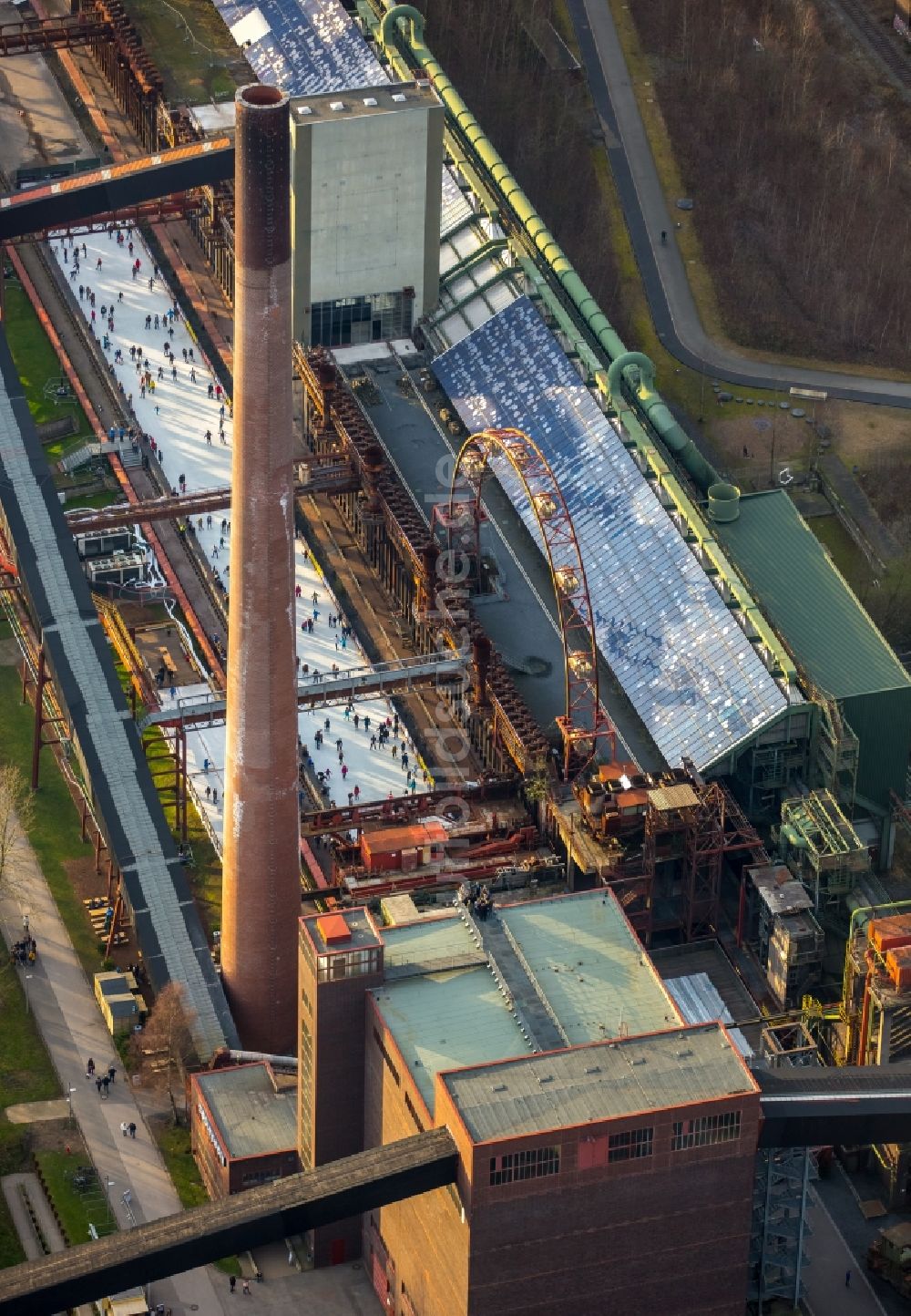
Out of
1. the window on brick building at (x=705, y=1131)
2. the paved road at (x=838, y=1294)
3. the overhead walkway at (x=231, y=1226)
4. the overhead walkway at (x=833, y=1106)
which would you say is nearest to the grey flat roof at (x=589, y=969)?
the overhead walkway at (x=833, y=1106)

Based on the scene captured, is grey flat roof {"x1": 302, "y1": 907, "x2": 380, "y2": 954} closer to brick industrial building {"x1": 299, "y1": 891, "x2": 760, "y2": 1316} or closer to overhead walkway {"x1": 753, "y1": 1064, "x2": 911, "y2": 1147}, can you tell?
brick industrial building {"x1": 299, "y1": 891, "x2": 760, "y2": 1316}

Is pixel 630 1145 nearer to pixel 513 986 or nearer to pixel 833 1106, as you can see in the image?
pixel 833 1106

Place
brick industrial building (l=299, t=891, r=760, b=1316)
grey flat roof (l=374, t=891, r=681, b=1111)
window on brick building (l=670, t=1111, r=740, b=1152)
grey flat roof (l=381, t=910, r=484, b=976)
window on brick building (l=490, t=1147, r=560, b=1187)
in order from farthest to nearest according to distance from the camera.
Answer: grey flat roof (l=381, t=910, r=484, b=976), grey flat roof (l=374, t=891, r=681, b=1111), window on brick building (l=670, t=1111, r=740, b=1152), brick industrial building (l=299, t=891, r=760, b=1316), window on brick building (l=490, t=1147, r=560, b=1187)

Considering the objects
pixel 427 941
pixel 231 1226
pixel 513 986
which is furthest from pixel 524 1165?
pixel 427 941

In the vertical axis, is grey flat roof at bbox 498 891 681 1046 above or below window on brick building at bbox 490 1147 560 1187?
above

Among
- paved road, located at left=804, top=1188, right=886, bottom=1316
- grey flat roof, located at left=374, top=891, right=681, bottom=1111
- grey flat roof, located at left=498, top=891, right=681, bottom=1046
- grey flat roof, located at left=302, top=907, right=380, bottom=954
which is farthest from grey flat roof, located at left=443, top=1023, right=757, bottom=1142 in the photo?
paved road, located at left=804, top=1188, right=886, bottom=1316
